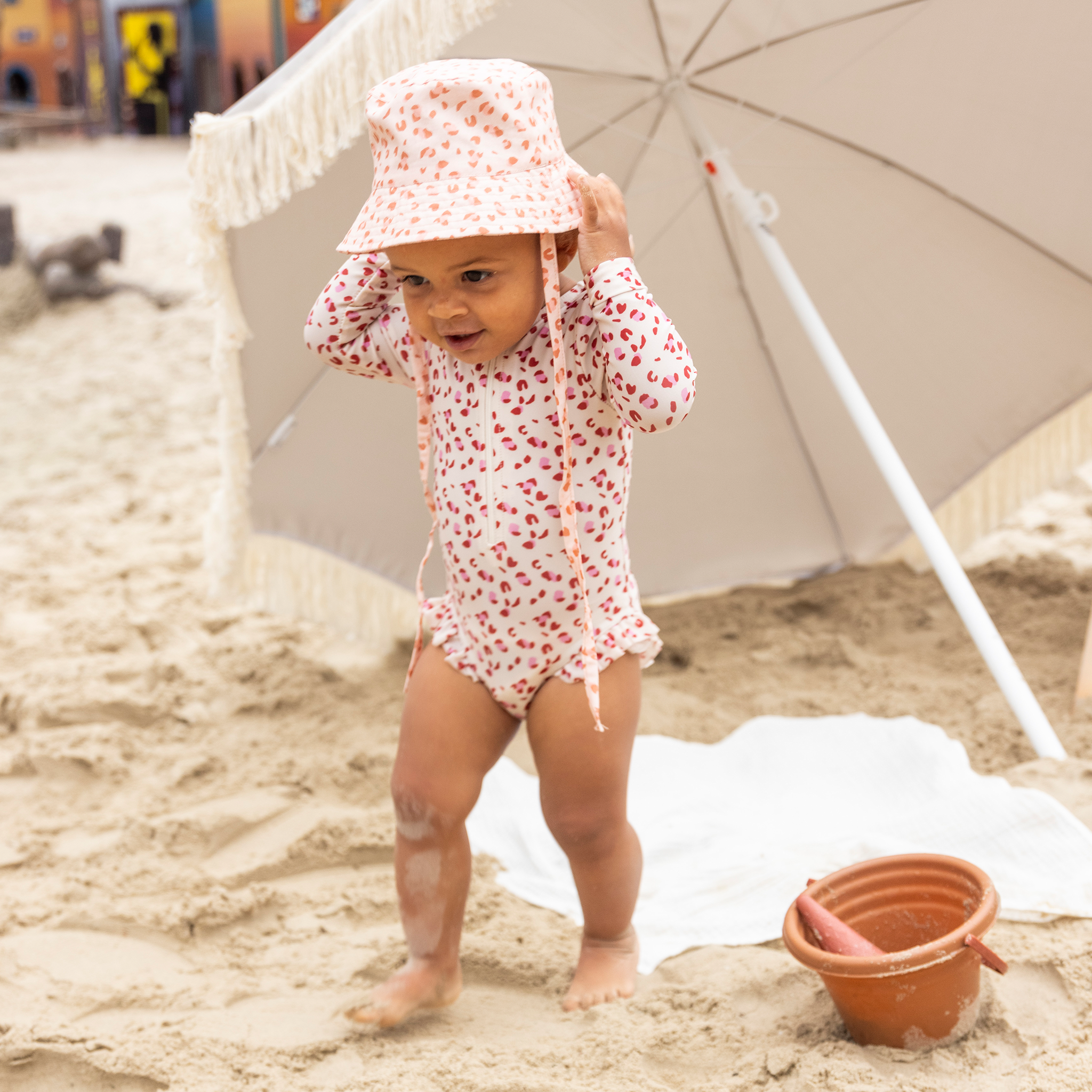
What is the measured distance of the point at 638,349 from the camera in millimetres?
1535

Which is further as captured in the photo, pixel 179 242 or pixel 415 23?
pixel 179 242

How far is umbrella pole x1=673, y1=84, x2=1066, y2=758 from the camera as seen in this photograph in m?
2.30

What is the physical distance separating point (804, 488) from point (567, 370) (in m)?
1.68

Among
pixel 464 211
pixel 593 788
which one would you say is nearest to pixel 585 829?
pixel 593 788

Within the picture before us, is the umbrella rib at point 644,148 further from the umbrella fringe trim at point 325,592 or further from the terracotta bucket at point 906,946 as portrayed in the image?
the terracotta bucket at point 906,946

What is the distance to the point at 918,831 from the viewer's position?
2.18 m

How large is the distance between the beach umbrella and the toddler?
1.47 feet

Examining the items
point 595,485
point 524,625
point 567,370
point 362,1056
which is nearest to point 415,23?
point 567,370

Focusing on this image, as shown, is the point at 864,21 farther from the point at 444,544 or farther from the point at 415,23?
the point at 444,544

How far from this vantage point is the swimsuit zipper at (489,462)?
1658mm

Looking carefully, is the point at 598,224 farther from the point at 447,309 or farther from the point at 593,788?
the point at 593,788

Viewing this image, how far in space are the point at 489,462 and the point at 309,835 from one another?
3.45ft

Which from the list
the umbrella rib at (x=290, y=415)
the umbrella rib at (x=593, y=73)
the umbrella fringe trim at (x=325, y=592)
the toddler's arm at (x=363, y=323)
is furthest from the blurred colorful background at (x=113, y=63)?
the toddler's arm at (x=363, y=323)

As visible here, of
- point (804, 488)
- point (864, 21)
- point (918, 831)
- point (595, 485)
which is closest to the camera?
point (595, 485)
